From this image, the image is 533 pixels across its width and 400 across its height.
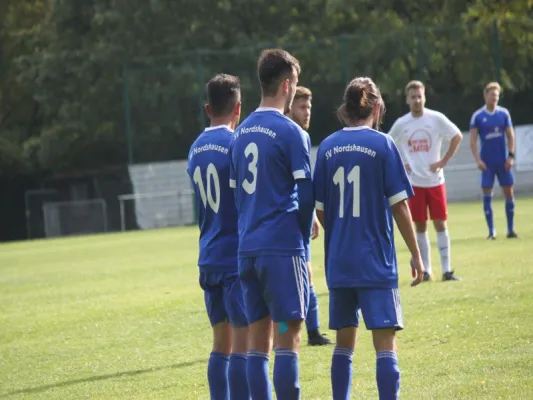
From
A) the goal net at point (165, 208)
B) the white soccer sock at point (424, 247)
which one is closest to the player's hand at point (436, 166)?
the white soccer sock at point (424, 247)

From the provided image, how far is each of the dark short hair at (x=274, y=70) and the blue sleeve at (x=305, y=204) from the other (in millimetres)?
550

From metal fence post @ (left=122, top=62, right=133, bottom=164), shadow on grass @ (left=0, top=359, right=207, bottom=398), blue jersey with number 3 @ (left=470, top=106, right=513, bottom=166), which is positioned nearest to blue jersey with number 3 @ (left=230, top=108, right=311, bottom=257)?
shadow on grass @ (left=0, top=359, right=207, bottom=398)

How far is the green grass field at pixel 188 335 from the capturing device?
827 cm

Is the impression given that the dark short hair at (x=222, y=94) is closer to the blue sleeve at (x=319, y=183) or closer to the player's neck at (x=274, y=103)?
the player's neck at (x=274, y=103)

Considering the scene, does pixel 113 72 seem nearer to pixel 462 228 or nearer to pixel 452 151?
pixel 462 228

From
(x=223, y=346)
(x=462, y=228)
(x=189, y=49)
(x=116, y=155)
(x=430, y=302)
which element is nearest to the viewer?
(x=223, y=346)

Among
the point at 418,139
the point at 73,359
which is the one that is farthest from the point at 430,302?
the point at 73,359

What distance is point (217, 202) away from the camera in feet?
23.9

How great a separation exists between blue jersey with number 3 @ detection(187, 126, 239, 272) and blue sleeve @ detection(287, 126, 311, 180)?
2.42 feet

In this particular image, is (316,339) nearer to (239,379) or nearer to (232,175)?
(239,379)

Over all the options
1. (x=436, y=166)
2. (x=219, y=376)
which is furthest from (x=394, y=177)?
(x=436, y=166)

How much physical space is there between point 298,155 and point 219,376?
1.60 m

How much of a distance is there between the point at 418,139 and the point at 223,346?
718cm

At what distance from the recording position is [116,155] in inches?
2013
